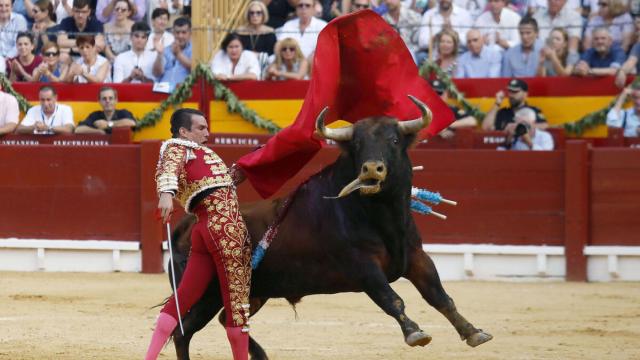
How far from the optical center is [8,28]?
12.6 m

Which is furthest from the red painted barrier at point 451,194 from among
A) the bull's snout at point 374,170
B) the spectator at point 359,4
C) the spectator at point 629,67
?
the bull's snout at point 374,170

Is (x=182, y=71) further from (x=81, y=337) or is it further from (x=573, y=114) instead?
(x=81, y=337)

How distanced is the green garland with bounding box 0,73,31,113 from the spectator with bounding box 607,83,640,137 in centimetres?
507

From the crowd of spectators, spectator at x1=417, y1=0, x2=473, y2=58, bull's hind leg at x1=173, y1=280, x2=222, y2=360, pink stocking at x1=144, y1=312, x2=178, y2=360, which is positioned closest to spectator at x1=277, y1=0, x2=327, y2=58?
the crowd of spectators

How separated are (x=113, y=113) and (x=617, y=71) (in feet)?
14.1

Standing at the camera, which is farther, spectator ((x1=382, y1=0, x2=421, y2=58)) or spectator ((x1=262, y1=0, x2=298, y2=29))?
Answer: spectator ((x1=262, y1=0, x2=298, y2=29))

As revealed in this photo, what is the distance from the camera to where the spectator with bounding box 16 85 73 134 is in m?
11.9

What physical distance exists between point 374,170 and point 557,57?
569 cm

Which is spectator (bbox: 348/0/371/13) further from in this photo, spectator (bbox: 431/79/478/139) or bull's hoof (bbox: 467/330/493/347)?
bull's hoof (bbox: 467/330/493/347)

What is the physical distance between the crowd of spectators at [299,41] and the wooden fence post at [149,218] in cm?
67

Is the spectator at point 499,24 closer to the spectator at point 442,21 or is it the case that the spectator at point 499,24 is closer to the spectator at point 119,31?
the spectator at point 442,21

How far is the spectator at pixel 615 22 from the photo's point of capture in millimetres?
10742

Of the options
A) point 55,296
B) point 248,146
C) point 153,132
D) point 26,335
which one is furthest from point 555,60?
point 26,335

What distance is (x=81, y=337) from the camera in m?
7.87
